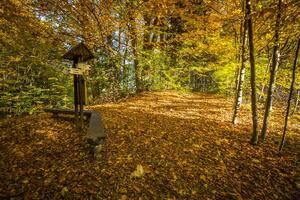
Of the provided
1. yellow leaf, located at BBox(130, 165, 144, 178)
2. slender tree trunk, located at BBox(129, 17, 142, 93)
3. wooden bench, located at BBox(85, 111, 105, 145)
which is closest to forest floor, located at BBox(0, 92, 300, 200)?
yellow leaf, located at BBox(130, 165, 144, 178)

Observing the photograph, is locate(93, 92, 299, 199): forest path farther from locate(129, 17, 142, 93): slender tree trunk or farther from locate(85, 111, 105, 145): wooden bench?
locate(129, 17, 142, 93): slender tree trunk

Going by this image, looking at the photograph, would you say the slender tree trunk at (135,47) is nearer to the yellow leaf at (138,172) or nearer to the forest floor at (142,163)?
the forest floor at (142,163)

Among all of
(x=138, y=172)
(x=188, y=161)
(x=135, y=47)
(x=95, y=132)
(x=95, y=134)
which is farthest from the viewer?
(x=135, y=47)

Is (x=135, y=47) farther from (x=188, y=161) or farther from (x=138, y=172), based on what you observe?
(x=138, y=172)

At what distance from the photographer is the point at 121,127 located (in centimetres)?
629

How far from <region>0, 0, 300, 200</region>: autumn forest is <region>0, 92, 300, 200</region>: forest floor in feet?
0.08

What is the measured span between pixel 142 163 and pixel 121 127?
6.37 ft

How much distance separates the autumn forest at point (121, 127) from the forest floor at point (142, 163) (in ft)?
0.08

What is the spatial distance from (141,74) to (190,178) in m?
10.1

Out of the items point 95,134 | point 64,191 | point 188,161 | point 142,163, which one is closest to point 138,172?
point 142,163

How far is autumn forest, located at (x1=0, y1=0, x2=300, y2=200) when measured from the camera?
4.03 meters

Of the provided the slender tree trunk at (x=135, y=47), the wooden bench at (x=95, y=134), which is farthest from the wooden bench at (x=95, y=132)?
the slender tree trunk at (x=135, y=47)

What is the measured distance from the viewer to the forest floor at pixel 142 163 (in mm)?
3789

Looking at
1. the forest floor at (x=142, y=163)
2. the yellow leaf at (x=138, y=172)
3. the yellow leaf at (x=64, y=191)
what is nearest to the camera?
the yellow leaf at (x=64, y=191)
